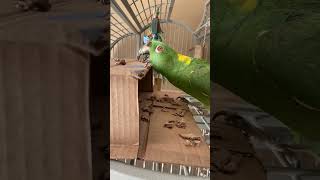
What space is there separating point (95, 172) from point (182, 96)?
1.03m

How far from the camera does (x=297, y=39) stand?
0.18 meters

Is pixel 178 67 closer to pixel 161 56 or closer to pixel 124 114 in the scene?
pixel 161 56

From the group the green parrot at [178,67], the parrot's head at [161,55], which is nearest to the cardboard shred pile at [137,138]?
the green parrot at [178,67]

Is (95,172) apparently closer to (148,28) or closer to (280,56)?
(280,56)

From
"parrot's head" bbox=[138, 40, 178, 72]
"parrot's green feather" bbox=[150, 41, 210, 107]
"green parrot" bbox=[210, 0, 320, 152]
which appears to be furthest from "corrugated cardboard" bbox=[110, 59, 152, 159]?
"green parrot" bbox=[210, 0, 320, 152]

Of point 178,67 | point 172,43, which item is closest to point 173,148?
point 178,67

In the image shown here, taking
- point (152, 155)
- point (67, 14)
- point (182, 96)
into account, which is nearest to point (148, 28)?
point (182, 96)

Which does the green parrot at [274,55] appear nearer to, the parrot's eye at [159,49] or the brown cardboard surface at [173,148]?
the brown cardboard surface at [173,148]

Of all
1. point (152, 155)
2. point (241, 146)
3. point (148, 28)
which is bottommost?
point (152, 155)

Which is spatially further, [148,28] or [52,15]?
[148,28]

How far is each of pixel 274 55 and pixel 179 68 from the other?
0.70m

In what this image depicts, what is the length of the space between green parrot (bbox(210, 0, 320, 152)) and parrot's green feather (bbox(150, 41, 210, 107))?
0.47m

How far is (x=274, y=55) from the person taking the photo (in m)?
0.18

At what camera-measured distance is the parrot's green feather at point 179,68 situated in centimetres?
71
